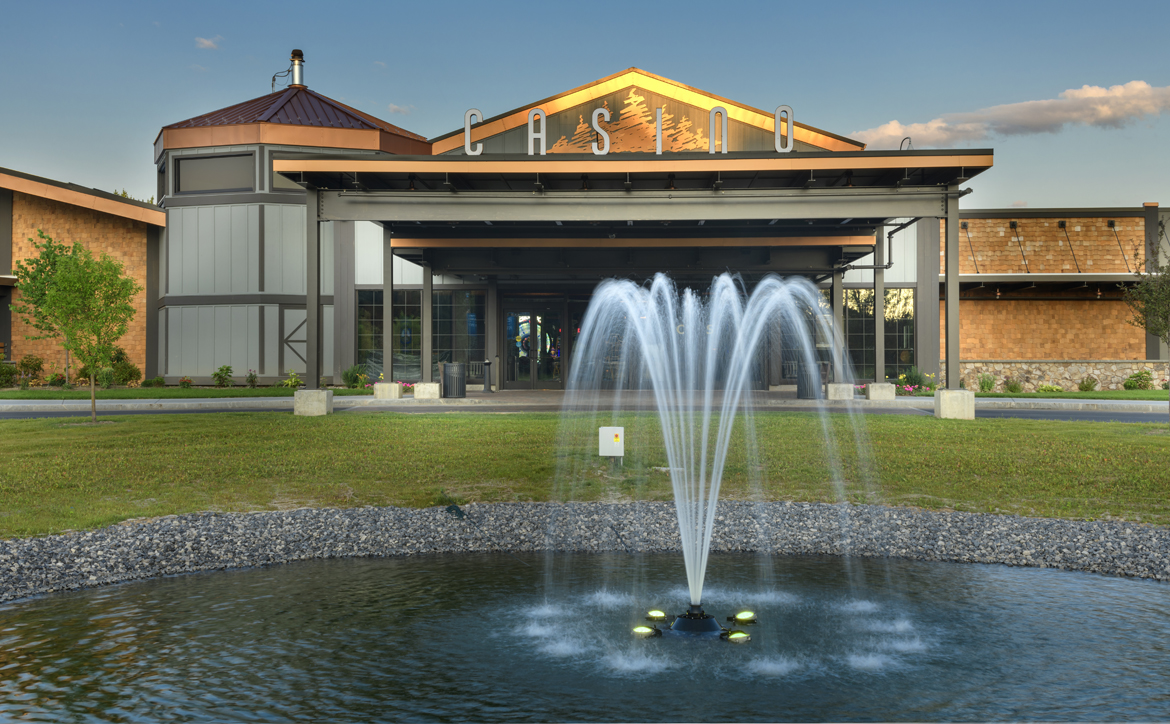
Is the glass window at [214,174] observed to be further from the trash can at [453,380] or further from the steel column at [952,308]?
the steel column at [952,308]

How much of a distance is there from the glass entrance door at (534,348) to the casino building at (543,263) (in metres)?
0.08

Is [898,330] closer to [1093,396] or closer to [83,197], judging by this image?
[1093,396]

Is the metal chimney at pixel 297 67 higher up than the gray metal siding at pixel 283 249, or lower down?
higher up

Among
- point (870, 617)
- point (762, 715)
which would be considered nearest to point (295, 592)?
point (762, 715)

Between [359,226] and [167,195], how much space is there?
A: 8453 mm

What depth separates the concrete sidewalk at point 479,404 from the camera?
21891 mm

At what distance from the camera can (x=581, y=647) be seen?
597 centimetres

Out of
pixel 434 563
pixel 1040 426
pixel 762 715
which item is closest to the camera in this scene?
pixel 762 715

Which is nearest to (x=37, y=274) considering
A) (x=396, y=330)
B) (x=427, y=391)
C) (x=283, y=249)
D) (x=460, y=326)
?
(x=283, y=249)

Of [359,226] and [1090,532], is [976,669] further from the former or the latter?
[359,226]

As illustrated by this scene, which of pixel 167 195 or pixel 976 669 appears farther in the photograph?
pixel 167 195

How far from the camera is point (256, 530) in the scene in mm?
8898

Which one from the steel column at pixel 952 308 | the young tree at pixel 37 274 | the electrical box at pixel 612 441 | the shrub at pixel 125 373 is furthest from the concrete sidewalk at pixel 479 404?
the electrical box at pixel 612 441

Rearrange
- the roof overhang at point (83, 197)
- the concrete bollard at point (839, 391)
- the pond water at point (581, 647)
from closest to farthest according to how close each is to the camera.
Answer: the pond water at point (581, 647), the concrete bollard at point (839, 391), the roof overhang at point (83, 197)
